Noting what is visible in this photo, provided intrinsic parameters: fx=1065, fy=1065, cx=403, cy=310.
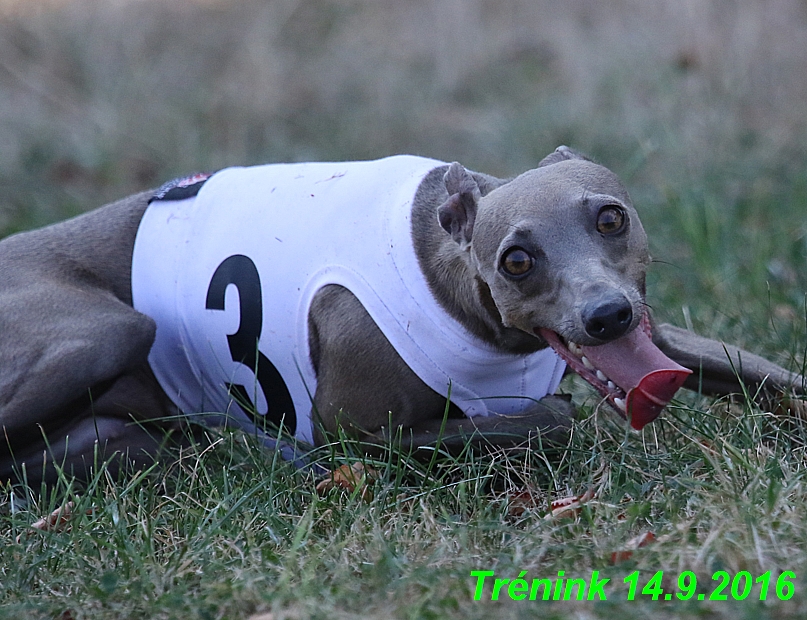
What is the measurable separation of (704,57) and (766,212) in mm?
2126

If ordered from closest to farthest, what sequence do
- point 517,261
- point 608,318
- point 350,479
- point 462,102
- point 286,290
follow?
1. point 608,318
2. point 517,261
3. point 350,479
4. point 286,290
5. point 462,102

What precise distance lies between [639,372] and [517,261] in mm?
427

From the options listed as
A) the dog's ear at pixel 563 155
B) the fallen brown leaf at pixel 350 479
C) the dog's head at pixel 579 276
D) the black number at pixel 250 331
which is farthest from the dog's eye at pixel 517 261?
the black number at pixel 250 331

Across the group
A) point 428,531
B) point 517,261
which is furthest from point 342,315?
point 428,531

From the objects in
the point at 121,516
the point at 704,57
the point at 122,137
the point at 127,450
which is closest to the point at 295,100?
the point at 122,137

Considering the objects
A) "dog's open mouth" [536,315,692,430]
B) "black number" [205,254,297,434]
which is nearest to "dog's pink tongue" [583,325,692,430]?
"dog's open mouth" [536,315,692,430]

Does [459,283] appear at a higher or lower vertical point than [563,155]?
lower

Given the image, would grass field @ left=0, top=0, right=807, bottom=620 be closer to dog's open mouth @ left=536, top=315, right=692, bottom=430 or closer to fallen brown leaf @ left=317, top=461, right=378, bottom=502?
fallen brown leaf @ left=317, top=461, right=378, bottom=502

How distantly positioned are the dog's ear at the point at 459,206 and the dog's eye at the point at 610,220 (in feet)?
1.28

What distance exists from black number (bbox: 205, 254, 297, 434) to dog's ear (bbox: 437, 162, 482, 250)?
68cm

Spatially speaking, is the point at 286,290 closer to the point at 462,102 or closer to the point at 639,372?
the point at 639,372

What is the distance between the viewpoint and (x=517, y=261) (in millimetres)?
2791

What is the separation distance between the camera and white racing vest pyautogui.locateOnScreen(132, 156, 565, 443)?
3137mm

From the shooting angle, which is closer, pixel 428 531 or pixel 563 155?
pixel 428 531
